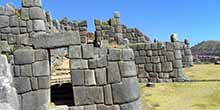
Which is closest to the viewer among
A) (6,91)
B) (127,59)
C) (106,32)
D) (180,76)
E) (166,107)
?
(6,91)

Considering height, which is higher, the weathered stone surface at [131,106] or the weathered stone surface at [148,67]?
the weathered stone surface at [148,67]

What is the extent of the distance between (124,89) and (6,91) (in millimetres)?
3924

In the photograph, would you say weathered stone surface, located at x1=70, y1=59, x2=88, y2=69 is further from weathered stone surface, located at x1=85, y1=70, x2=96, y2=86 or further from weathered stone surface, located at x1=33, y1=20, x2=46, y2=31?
weathered stone surface, located at x1=33, y1=20, x2=46, y2=31

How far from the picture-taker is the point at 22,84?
41.0 feet

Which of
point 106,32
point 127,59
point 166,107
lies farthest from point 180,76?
point 127,59

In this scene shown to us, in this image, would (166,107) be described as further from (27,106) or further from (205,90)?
(27,106)

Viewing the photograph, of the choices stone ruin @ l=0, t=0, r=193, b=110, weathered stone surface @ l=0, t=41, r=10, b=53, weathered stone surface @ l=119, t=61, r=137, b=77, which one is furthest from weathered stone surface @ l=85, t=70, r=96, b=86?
weathered stone surface @ l=0, t=41, r=10, b=53

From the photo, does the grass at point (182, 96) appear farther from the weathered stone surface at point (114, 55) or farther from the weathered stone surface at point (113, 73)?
the weathered stone surface at point (114, 55)

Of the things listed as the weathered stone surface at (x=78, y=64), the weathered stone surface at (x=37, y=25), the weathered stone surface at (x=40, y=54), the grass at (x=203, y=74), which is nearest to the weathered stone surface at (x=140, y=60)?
the grass at (x=203, y=74)

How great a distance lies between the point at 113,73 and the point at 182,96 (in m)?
6.22

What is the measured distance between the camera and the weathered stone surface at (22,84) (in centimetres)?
1245

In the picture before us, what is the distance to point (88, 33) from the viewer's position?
1110 inches

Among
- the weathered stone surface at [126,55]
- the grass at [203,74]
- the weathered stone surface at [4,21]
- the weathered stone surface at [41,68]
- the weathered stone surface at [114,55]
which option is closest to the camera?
the weathered stone surface at [41,68]

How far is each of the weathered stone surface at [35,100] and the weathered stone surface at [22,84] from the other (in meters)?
0.16
